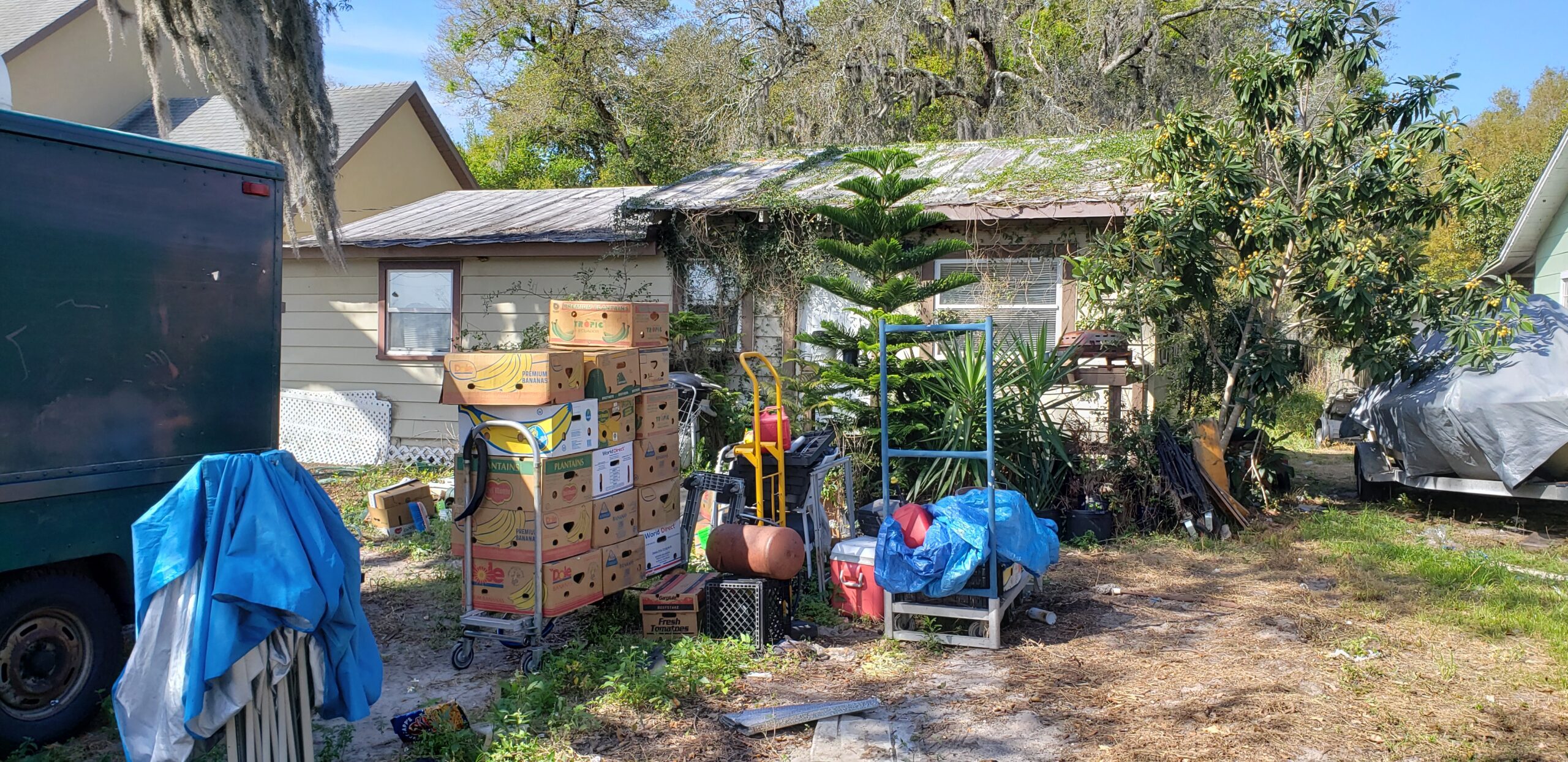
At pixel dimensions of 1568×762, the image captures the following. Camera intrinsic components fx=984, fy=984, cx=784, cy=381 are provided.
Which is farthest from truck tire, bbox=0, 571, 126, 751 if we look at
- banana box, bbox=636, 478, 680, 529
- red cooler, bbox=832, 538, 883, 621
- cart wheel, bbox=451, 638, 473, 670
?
red cooler, bbox=832, 538, 883, 621

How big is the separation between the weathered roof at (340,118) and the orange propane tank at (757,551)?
41.6 feet

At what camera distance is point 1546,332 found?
7742mm

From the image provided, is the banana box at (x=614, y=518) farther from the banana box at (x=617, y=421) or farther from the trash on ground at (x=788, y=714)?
the trash on ground at (x=788, y=714)

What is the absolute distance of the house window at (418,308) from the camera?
1166 centimetres

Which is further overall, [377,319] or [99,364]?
[377,319]

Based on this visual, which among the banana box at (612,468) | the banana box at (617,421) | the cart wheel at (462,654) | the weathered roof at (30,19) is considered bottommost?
the cart wheel at (462,654)

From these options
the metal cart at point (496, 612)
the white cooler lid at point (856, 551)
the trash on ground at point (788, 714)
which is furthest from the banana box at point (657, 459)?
the trash on ground at point (788, 714)

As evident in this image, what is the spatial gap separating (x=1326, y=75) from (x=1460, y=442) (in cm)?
956

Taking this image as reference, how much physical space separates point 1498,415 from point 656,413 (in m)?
6.39

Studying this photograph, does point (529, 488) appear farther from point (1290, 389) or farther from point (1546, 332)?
point (1546, 332)

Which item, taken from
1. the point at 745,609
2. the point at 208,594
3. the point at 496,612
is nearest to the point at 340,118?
the point at 496,612

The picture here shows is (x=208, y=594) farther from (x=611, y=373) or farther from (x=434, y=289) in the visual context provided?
(x=434, y=289)

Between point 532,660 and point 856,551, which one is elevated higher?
point 856,551

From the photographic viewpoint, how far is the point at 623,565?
18.3ft
